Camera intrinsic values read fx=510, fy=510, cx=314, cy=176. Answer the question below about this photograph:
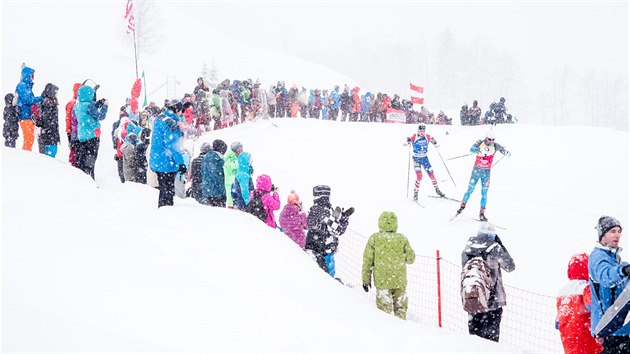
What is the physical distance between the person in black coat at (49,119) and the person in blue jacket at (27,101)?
1.22 ft

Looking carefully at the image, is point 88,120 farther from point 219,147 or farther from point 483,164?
point 483,164

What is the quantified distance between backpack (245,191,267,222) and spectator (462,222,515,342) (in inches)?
159

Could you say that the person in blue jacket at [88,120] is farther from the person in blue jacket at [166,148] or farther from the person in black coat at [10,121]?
the person in black coat at [10,121]

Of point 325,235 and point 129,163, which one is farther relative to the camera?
point 129,163

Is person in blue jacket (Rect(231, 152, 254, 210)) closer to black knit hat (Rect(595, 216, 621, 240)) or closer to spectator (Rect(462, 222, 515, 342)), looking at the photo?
spectator (Rect(462, 222, 515, 342))

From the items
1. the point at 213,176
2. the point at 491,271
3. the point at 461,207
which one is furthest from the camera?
the point at 461,207

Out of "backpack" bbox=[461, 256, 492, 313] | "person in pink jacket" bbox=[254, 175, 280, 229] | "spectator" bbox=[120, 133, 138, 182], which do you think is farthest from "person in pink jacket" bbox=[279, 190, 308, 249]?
"spectator" bbox=[120, 133, 138, 182]

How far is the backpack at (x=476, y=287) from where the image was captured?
5.66m

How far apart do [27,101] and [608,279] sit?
10367 mm

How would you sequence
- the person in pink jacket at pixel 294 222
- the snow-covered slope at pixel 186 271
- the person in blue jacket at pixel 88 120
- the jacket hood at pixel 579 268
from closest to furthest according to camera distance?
the snow-covered slope at pixel 186 271, the jacket hood at pixel 579 268, the person in pink jacket at pixel 294 222, the person in blue jacket at pixel 88 120

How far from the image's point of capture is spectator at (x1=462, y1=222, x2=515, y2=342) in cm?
586

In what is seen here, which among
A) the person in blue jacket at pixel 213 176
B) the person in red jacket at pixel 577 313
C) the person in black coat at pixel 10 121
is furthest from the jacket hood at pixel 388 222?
the person in black coat at pixel 10 121

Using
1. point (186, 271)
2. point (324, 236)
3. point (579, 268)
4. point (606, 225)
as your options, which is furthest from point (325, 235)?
point (606, 225)

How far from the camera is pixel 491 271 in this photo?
591 centimetres
